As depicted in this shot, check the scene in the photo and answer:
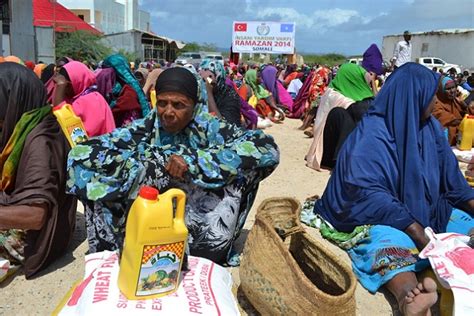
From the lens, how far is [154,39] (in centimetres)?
3531

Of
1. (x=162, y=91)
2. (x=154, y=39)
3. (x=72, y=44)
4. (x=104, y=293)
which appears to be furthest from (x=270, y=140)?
(x=154, y=39)

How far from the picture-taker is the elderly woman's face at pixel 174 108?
242cm

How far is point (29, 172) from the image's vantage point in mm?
2396

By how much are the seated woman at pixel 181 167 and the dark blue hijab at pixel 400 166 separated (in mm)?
700

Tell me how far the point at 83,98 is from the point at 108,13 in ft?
113

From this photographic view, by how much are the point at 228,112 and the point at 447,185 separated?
2.63 m

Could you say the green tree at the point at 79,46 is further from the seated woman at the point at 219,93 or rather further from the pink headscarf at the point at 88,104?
the pink headscarf at the point at 88,104

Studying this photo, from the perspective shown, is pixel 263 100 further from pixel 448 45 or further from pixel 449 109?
pixel 448 45

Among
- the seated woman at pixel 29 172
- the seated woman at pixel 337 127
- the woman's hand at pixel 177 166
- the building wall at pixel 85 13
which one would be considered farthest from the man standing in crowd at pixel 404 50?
the building wall at pixel 85 13

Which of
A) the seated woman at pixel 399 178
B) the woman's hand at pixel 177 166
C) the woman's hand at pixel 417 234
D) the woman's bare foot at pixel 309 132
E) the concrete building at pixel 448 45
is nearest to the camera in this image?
the woman's hand at pixel 177 166

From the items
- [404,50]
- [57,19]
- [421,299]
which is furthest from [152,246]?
[57,19]

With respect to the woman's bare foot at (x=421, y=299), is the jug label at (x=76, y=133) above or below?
above

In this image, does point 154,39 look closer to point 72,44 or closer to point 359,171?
point 72,44

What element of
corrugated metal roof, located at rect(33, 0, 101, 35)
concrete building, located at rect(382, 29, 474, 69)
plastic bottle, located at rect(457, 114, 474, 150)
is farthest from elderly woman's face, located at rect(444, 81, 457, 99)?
concrete building, located at rect(382, 29, 474, 69)
